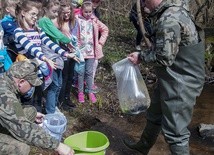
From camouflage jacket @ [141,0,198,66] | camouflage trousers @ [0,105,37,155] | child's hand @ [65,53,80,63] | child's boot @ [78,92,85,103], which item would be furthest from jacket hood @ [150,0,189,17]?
child's boot @ [78,92,85,103]

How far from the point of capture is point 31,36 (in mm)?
4609

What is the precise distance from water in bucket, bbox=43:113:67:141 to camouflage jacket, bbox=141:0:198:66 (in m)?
1.10

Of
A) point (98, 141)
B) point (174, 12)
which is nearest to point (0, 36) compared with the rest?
point (98, 141)

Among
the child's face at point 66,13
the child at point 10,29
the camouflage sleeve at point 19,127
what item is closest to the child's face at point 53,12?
the child's face at point 66,13

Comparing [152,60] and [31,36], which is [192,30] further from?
[31,36]

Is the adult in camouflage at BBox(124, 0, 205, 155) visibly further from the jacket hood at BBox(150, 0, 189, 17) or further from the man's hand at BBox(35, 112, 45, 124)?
the man's hand at BBox(35, 112, 45, 124)

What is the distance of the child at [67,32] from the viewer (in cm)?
507

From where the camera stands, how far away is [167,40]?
3.54 meters

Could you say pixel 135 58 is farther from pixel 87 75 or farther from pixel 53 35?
pixel 87 75

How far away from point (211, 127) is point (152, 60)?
1937 millimetres

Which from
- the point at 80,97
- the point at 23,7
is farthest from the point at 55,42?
the point at 80,97

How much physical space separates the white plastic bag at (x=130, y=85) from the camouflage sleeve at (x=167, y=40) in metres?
0.59

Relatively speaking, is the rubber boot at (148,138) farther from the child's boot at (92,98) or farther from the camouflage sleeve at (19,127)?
the camouflage sleeve at (19,127)

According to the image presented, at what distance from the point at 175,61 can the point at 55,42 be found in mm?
1810
